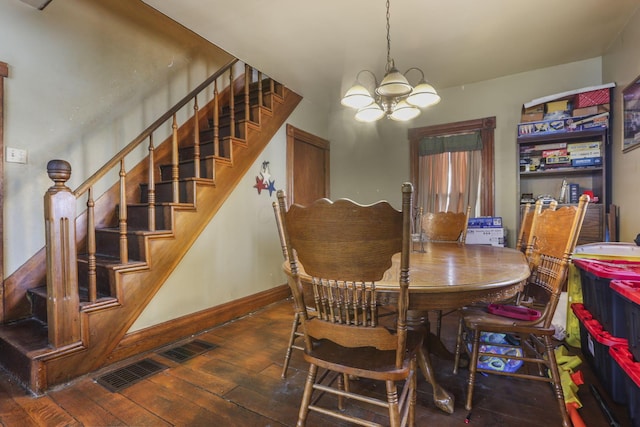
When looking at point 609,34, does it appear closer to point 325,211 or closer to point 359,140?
point 359,140

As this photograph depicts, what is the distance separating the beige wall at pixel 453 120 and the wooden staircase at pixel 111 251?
60.4 inches

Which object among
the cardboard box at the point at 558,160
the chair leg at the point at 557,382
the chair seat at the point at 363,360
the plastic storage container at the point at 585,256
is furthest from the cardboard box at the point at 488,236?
the chair seat at the point at 363,360

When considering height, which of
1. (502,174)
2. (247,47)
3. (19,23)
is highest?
(247,47)

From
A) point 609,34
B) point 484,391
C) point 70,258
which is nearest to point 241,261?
point 70,258

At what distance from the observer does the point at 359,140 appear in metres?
4.42

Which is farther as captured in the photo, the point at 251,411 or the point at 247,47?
the point at 247,47

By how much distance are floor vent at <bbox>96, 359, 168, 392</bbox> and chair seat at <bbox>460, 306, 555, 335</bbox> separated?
6.16 ft

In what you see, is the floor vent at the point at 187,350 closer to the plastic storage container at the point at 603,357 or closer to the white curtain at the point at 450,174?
the plastic storage container at the point at 603,357

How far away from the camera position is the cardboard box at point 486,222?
3242 millimetres

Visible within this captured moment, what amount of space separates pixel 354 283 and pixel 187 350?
178 cm

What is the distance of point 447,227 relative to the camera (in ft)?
8.80

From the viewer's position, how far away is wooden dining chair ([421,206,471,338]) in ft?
8.60

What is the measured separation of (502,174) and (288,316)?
9.68 ft

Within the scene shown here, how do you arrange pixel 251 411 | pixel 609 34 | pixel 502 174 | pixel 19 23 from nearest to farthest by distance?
1. pixel 251 411
2. pixel 19 23
3. pixel 609 34
4. pixel 502 174
